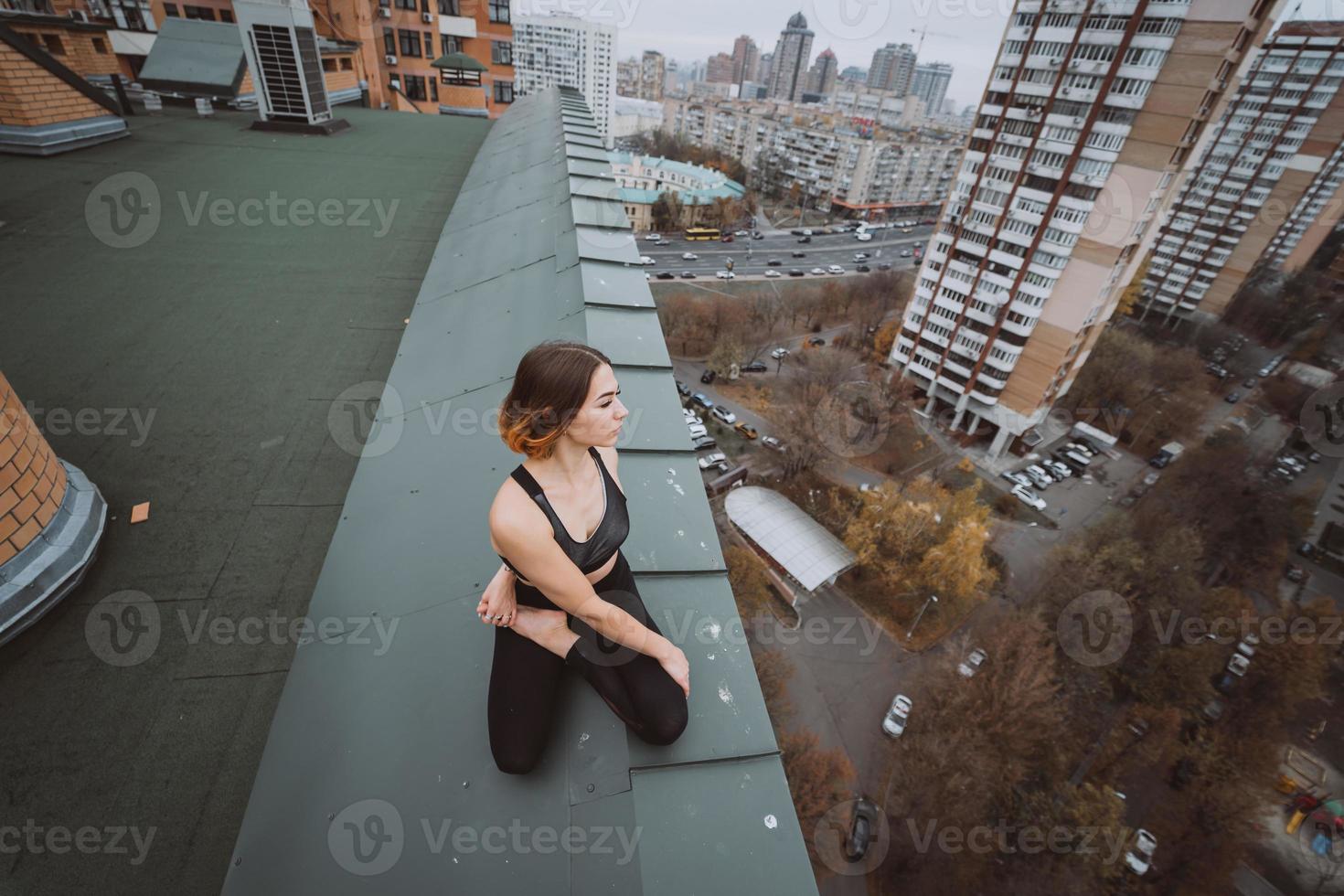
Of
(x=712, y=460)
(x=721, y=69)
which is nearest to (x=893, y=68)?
(x=721, y=69)

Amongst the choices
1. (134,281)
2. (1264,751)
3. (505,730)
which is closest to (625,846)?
(505,730)

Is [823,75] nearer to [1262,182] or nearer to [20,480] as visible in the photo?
[1262,182]

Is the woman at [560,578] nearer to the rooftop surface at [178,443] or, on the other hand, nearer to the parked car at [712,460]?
the rooftop surface at [178,443]

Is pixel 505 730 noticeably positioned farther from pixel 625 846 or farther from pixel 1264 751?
pixel 1264 751

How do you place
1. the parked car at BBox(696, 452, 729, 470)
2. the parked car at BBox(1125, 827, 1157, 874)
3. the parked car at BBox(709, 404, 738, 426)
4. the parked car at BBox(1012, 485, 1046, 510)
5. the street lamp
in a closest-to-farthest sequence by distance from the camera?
the parked car at BBox(1125, 827, 1157, 874)
the street lamp
the parked car at BBox(696, 452, 729, 470)
the parked car at BBox(1012, 485, 1046, 510)
the parked car at BBox(709, 404, 738, 426)

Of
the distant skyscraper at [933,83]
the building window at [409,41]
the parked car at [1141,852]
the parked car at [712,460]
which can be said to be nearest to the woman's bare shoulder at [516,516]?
A: the parked car at [1141,852]

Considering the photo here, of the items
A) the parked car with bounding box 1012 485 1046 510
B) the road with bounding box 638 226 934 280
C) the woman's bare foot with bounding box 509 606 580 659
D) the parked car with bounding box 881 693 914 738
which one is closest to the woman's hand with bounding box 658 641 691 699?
the woman's bare foot with bounding box 509 606 580 659

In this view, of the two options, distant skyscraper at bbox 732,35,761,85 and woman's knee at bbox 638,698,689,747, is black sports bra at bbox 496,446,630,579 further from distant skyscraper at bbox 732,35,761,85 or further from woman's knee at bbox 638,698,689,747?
distant skyscraper at bbox 732,35,761,85
